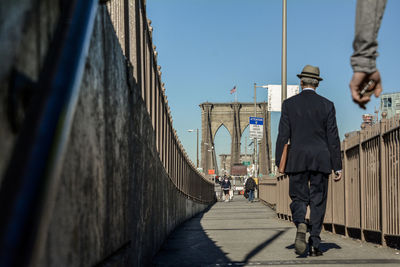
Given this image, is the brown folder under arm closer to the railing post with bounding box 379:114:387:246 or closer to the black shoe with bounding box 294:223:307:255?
the black shoe with bounding box 294:223:307:255

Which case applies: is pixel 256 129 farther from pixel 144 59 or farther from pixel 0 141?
pixel 0 141

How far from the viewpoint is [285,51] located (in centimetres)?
1928

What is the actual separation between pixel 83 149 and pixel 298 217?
3.96 metres

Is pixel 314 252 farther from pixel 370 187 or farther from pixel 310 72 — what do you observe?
pixel 310 72

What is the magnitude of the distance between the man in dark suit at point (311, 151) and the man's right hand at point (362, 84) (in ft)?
11.2

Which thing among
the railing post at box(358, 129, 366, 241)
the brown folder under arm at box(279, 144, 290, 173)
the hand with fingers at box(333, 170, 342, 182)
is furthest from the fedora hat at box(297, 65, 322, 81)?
the railing post at box(358, 129, 366, 241)

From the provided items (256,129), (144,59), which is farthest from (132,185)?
(256,129)

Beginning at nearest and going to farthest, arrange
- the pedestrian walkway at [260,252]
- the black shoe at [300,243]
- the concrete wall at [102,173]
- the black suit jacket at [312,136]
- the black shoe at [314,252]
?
the concrete wall at [102,173]
the pedestrian walkway at [260,252]
the black shoe at [300,243]
the black shoe at [314,252]
the black suit jacket at [312,136]

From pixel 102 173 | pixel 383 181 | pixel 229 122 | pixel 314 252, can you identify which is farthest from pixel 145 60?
Answer: pixel 229 122

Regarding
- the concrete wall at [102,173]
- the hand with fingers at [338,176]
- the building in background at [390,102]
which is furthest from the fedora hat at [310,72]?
the building in background at [390,102]

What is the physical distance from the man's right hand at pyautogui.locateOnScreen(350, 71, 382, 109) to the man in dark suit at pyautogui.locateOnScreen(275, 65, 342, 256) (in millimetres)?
3399

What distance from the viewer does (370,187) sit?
20.9ft

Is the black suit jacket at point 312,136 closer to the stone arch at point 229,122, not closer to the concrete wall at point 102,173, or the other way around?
the concrete wall at point 102,173

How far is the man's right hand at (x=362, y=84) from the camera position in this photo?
82.2 inches
